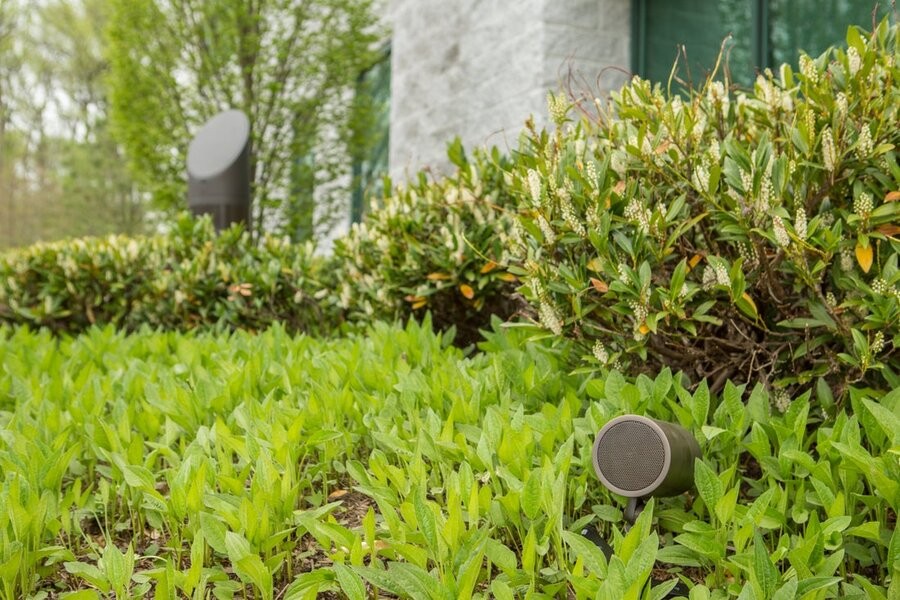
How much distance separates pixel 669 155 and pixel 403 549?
1.60 m

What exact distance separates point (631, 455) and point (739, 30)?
4.49m

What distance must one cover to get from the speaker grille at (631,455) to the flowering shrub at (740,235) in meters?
0.58

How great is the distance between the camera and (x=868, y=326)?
7.93 ft

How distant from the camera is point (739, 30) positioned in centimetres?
566

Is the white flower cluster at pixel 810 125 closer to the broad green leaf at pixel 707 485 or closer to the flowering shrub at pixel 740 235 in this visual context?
the flowering shrub at pixel 740 235

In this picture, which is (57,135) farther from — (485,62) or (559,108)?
(559,108)

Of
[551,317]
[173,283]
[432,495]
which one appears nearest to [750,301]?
[551,317]

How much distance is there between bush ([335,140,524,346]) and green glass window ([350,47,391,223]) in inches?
228

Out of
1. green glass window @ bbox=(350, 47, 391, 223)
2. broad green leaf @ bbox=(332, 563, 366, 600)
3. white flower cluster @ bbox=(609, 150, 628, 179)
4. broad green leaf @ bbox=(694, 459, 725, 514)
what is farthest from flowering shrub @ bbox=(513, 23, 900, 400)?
green glass window @ bbox=(350, 47, 391, 223)

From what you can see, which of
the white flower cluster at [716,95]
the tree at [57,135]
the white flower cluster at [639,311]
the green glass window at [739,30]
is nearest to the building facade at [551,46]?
the green glass window at [739,30]

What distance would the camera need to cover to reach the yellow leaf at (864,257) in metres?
2.39

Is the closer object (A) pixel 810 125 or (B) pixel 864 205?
(B) pixel 864 205

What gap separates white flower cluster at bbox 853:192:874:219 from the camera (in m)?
2.43

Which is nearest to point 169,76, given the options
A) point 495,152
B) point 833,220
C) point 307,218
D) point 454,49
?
point 307,218
